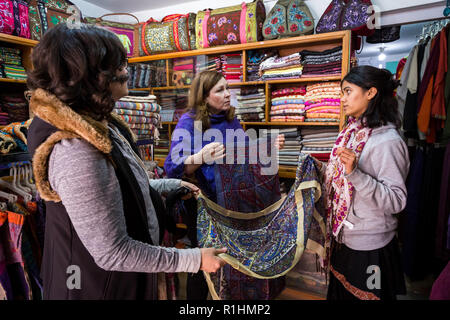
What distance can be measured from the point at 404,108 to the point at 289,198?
174cm

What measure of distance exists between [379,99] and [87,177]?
1.44 metres

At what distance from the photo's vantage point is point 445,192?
220 cm

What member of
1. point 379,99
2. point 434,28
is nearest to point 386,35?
point 434,28

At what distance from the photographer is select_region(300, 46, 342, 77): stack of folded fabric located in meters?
2.62

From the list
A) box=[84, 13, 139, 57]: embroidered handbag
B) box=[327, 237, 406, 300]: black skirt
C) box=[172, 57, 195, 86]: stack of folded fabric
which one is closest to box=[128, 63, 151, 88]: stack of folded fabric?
box=[84, 13, 139, 57]: embroidered handbag

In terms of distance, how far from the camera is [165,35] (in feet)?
10.9

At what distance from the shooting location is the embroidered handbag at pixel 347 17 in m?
2.40

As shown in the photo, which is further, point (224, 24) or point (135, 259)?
point (224, 24)

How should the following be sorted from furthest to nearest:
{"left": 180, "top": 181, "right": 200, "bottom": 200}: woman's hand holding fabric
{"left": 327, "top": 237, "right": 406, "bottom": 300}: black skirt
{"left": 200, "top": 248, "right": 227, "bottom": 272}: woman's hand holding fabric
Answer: {"left": 180, "top": 181, "right": 200, "bottom": 200}: woman's hand holding fabric
{"left": 327, "top": 237, "right": 406, "bottom": 300}: black skirt
{"left": 200, "top": 248, "right": 227, "bottom": 272}: woman's hand holding fabric

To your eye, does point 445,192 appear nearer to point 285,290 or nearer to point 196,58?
point 285,290

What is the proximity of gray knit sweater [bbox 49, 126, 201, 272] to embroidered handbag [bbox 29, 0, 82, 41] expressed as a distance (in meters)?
2.61

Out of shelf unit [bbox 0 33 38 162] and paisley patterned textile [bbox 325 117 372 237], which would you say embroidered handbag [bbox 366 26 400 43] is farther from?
shelf unit [bbox 0 33 38 162]

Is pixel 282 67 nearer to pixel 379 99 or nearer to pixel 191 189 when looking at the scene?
pixel 379 99
